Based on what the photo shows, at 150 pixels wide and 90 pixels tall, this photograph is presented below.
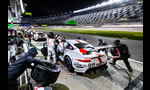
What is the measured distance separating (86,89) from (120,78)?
1.42 meters

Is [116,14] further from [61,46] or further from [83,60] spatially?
[83,60]

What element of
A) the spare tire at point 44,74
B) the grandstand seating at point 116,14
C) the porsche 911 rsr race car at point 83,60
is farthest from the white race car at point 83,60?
the grandstand seating at point 116,14

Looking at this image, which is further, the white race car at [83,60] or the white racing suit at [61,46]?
the white racing suit at [61,46]

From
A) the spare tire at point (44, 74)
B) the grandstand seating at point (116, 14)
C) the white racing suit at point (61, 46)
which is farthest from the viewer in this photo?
the grandstand seating at point (116, 14)

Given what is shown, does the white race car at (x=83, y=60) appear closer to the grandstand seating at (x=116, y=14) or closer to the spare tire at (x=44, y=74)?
the spare tire at (x=44, y=74)

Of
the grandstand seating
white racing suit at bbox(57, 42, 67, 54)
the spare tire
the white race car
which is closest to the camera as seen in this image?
the spare tire

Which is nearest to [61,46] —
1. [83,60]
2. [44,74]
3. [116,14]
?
[83,60]

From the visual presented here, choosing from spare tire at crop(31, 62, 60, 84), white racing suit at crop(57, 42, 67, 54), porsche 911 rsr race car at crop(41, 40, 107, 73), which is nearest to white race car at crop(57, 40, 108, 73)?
porsche 911 rsr race car at crop(41, 40, 107, 73)

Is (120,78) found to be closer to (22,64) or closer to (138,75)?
(138,75)

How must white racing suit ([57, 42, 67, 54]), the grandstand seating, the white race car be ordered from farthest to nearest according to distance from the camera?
the grandstand seating
white racing suit ([57, 42, 67, 54])
the white race car

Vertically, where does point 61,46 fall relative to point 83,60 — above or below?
above

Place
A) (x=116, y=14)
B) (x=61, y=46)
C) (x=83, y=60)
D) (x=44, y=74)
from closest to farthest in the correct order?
(x=44, y=74), (x=83, y=60), (x=61, y=46), (x=116, y=14)

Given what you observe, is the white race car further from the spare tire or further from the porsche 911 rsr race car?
the spare tire
